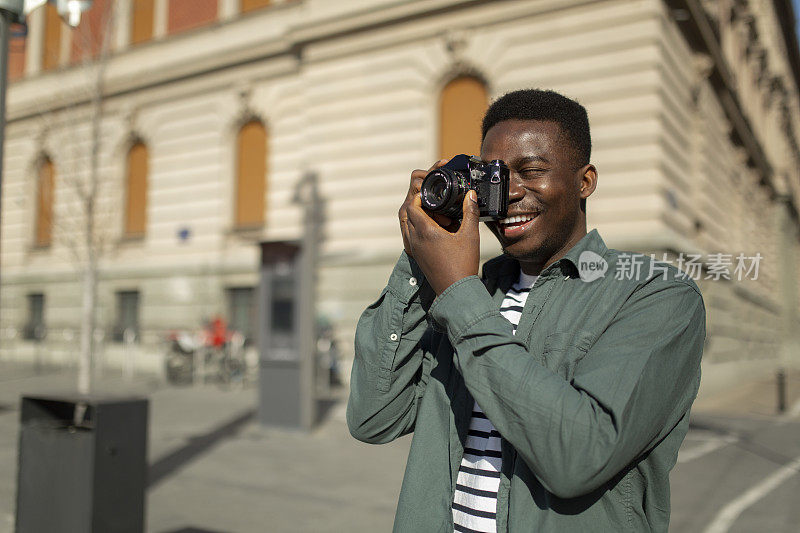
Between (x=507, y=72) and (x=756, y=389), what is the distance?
959cm

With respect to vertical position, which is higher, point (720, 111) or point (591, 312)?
point (720, 111)

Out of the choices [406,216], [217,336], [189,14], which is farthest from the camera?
[189,14]

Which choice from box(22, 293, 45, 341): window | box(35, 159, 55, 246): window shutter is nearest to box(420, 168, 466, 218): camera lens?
box(35, 159, 55, 246): window shutter

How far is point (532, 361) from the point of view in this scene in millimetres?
1295

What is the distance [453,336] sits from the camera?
4.42 feet

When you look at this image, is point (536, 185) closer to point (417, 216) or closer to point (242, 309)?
point (417, 216)

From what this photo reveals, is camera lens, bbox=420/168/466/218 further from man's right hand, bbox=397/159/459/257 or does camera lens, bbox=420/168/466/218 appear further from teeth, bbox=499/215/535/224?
teeth, bbox=499/215/535/224

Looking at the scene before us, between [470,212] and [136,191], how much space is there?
18867 millimetres

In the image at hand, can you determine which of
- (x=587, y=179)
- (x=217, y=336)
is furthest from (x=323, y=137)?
(x=587, y=179)

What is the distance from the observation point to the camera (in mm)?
1451

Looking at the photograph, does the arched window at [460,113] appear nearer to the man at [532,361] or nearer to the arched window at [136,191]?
the arched window at [136,191]

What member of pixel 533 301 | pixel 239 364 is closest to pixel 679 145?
pixel 239 364

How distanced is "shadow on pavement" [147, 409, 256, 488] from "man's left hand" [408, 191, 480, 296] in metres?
4.23

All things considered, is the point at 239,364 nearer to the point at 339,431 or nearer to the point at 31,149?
the point at 339,431
